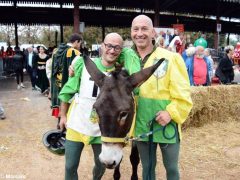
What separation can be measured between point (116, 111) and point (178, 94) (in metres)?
0.62

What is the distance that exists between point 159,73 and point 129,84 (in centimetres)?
40

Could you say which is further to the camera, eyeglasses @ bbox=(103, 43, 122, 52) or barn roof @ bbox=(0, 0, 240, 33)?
barn roof @ bbox=(0, 0, 240, 33)

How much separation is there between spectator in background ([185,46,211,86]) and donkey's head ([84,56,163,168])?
5.80m

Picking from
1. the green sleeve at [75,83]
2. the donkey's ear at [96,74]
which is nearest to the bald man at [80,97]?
the green sleeve at [75,83]

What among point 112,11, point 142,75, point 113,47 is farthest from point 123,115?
point 112,11

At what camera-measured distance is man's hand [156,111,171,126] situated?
271cm

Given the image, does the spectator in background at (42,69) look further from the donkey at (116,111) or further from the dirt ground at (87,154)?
the donkey at (116,111)

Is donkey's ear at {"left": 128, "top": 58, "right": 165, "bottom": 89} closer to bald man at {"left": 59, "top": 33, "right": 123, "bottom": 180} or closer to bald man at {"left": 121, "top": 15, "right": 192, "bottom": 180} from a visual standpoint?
bald man at {"left": 121, "top": 15, "right": 192, "bottom": 180}

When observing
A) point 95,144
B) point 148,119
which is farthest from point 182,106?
point 95,144

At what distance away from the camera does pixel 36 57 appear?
11.9 meters

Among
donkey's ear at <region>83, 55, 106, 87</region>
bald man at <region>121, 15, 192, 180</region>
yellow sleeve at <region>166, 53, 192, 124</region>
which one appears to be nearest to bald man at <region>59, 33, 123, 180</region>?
bald man at <region>121, 15, 192, 180</region>

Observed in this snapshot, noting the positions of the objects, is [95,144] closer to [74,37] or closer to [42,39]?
[74,37]

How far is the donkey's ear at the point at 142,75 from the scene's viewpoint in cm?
244

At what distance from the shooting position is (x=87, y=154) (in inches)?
219
